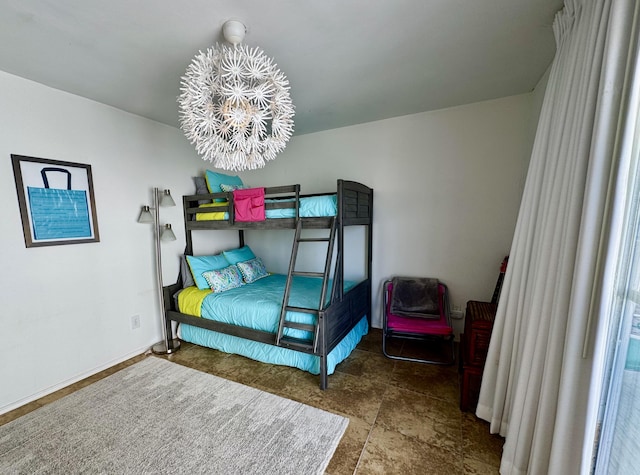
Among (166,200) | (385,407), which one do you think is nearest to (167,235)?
(166,200)

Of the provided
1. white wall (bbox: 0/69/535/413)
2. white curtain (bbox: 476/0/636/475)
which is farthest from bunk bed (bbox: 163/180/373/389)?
white curtain (bbox: 476/0/636/475)

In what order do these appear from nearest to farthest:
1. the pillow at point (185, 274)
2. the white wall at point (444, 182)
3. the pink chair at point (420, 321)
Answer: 1. the pink chair at point (420, 321)
2. the white wall at point (444, 182)
3. the pillow at point (185, 274)

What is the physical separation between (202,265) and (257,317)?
1.14 meters

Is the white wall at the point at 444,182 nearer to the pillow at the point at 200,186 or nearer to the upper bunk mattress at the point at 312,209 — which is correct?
→ the upper bunk mattress at the point at 312,209

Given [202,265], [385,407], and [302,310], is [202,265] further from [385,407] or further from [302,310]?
[385,407]

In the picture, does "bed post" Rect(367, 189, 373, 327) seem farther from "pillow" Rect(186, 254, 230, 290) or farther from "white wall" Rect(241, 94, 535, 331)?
"pillow" Rect(186, 254, 230, 290)

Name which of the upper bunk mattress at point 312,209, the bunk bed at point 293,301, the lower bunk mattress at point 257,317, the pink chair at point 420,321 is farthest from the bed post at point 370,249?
the upper bunk mattress at point 312,209

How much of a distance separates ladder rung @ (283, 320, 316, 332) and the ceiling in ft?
6.89

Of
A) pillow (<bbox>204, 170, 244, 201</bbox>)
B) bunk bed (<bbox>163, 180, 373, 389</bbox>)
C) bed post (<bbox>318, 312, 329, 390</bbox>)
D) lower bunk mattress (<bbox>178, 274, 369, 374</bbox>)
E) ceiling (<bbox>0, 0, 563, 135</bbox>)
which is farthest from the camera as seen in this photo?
pillow (<bbox>204, 170, 244, 201</bbox>)

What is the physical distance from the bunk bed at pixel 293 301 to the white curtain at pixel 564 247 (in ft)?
4.16

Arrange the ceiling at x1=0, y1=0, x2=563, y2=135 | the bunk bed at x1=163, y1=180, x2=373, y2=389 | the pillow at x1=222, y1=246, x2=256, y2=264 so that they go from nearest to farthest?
the ceiling at x1=0, y1=0, x2=563, y2=135 → the bunk bed at x1=163, y1=180, x2=373, y2=389 → the pillow at x1=222, y1=246, x2=256, y2=264

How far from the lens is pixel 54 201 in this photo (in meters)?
2.12

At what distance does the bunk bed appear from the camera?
2172 millimetres

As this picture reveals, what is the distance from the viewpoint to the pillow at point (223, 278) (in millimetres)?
2812
